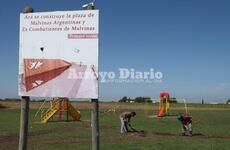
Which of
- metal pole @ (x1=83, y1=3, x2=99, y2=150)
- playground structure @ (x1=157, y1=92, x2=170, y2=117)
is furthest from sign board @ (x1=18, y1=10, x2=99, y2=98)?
playground structure @ (x1=157, y1=92, x2=170, y2=117)

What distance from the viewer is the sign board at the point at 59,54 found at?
7.69 meters

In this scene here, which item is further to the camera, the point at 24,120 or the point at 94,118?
the point at 24,120

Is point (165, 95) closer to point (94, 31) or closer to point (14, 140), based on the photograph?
point (14, 140)

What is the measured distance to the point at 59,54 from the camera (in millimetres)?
7918

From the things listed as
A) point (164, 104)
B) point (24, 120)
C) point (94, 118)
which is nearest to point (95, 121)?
point (94, 118)

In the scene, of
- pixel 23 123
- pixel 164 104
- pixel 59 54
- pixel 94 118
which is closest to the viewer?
pixel 94 118

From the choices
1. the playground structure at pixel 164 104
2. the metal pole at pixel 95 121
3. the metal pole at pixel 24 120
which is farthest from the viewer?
the playground structure at pixel 164 104

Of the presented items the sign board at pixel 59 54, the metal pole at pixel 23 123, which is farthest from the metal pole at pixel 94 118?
the metal pole at pixel 23 123

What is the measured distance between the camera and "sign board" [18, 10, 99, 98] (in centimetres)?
769

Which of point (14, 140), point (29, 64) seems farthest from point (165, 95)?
point (29, 64)

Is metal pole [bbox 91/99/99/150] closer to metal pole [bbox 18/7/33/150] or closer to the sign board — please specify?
the sign board

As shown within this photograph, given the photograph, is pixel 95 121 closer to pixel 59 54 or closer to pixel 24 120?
pixel 59 54

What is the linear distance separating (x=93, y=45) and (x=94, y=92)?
877 mm

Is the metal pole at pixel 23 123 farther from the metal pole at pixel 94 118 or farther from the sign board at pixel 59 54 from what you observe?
the metal pole at pixel 94 118
